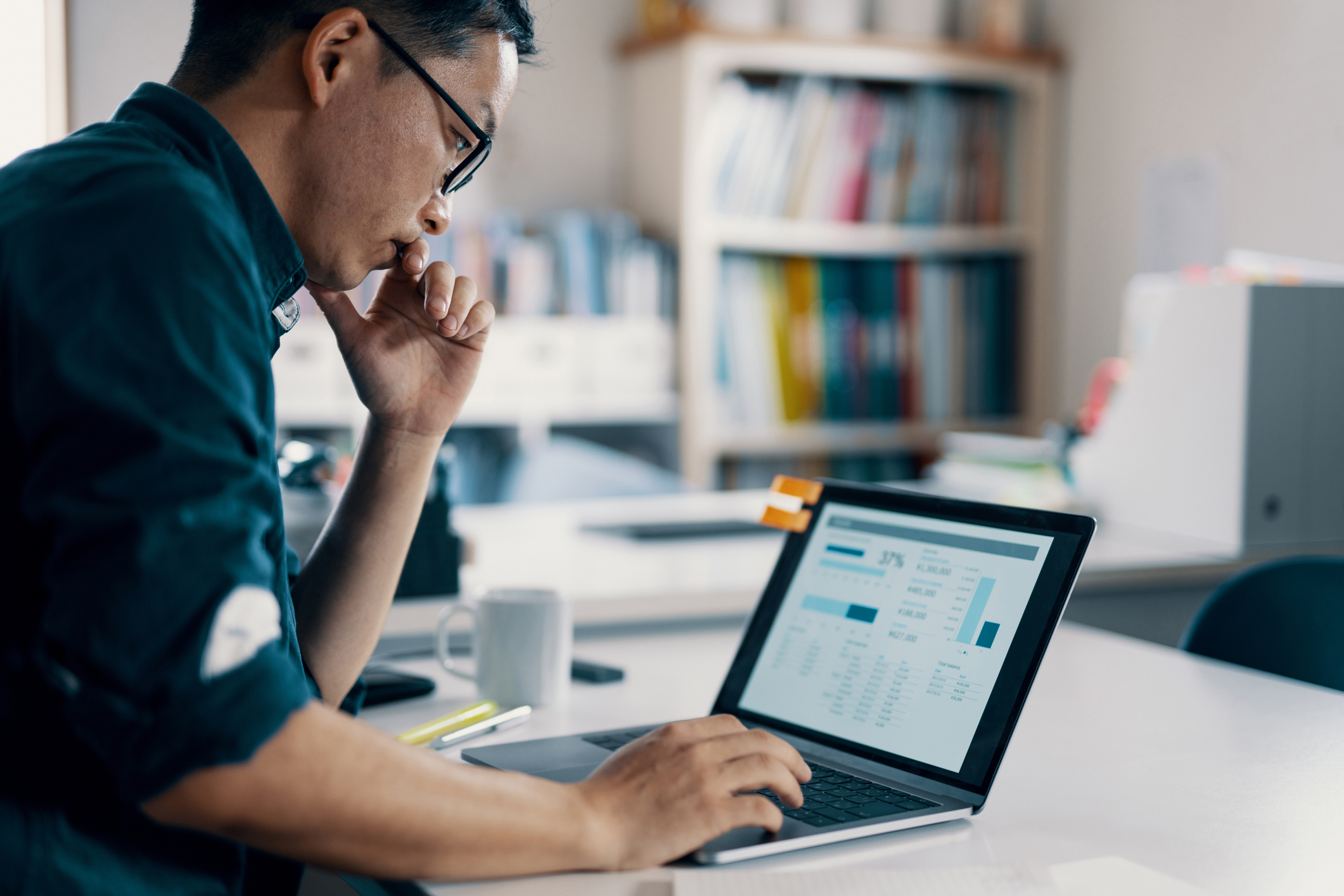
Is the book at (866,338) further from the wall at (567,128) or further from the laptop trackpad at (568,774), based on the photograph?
the laptop trackpad at (568,774)

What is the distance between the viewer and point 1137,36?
10.4ft

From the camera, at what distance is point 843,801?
86cm

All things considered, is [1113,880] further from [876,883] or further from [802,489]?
[802,489]

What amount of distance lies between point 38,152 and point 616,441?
8.94ft

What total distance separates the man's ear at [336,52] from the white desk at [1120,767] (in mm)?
521

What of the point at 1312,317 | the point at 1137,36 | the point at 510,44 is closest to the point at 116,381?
the point at 510,44

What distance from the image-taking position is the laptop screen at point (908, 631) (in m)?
0.88

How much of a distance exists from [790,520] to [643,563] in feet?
2.34

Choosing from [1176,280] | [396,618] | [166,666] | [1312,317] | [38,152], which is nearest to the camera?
[166,666]

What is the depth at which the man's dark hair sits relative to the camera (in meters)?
A: 0.83

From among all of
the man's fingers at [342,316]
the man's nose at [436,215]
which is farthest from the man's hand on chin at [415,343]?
the man's nose at [436,215]

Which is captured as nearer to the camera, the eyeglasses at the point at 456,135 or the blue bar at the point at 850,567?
the eyeglasses at the point at 456,135

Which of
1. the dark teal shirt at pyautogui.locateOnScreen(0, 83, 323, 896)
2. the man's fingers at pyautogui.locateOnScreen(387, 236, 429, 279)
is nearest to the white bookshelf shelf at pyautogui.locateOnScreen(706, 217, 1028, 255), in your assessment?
the man's fingers at pyautogui.locateOnScreen(387, 236, 429, 279)

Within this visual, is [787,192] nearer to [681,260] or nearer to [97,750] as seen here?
[681,260]
